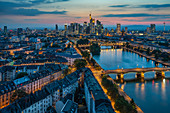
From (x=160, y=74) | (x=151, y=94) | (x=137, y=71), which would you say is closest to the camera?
(x=151, y=94)

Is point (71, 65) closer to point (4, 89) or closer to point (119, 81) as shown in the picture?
point (119, 81)

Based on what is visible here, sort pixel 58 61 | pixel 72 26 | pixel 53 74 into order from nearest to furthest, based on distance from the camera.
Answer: pixel 53 74
pixel 58 61
pixel 72 26

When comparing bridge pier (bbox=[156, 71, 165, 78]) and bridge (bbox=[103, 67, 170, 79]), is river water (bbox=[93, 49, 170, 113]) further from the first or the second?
bridge (bbox=[103, 67, 170, 79])

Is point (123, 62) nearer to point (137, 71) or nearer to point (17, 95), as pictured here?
point (137, 71)

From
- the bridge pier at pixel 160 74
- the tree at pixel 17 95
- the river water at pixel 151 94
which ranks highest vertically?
the tree at pixel 17 95

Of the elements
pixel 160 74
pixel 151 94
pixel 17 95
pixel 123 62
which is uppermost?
pixel 123 62

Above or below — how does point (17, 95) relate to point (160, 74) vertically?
above

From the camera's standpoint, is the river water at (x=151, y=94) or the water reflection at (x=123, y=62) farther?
the water reflection at (x=123, y=62)

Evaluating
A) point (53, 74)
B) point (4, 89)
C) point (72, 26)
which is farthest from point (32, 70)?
point (72, 26)

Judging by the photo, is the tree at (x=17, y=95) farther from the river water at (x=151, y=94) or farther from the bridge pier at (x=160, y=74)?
the bridge pier at (x=160, y=74)

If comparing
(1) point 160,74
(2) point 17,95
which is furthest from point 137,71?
(2) point 17,95

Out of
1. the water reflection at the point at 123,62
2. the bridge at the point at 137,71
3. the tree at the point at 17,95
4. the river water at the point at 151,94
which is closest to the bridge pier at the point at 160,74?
the bridge at the point at 137,71
